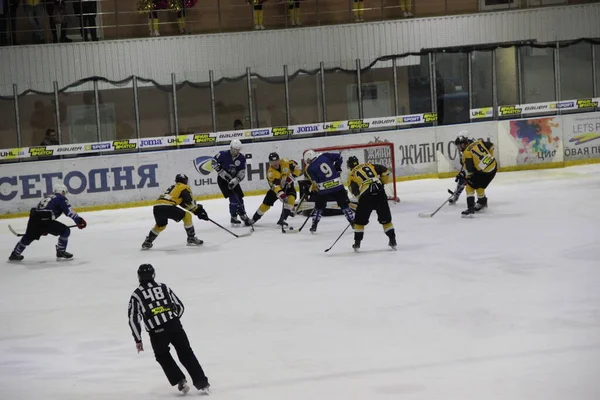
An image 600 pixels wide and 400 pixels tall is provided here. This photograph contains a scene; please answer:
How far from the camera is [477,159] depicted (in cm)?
1556

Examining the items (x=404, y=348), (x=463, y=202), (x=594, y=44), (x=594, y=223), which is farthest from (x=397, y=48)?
(x=404, y=348)

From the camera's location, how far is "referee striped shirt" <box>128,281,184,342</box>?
296 inches

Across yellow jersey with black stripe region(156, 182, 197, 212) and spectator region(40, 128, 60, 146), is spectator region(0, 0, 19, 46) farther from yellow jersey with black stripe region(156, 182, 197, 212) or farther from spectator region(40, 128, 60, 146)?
yellow jersey with black stripe region(156, 182, 197, 212)

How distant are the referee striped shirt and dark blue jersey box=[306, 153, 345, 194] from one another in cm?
692

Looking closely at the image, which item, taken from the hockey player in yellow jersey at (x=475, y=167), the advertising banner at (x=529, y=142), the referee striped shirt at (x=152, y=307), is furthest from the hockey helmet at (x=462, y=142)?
the referee striped shirt at (x=152, y=307)

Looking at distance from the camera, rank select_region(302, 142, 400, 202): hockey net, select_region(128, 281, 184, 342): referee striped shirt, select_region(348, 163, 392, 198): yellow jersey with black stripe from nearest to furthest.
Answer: select_region(128, 281, 184, 342): referee striped shirt
select_region(348, 163, 392, 198): yellow jersey with black stripe
select_region(302, 142, 400, 202): hockey net

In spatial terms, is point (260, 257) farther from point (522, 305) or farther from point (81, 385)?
point (81, 385)

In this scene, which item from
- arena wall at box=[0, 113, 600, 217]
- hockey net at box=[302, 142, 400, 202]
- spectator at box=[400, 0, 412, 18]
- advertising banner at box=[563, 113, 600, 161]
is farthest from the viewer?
spectator at box=[400, 0, 412, 18]

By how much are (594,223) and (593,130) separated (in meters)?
7.57

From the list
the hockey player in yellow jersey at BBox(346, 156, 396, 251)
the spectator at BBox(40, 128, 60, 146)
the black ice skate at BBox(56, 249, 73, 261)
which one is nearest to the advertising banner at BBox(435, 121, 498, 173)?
the spectator at BBox(40, 128, 60, 146)

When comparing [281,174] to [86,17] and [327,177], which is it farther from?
[86,17]

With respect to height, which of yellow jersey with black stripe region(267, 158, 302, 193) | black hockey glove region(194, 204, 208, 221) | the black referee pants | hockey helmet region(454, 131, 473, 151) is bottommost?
the black referee pants

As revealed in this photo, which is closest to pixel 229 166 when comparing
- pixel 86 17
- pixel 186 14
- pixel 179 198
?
pixel 179 198

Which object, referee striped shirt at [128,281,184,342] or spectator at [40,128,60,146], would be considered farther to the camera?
spectator at [40,128,60,146]
